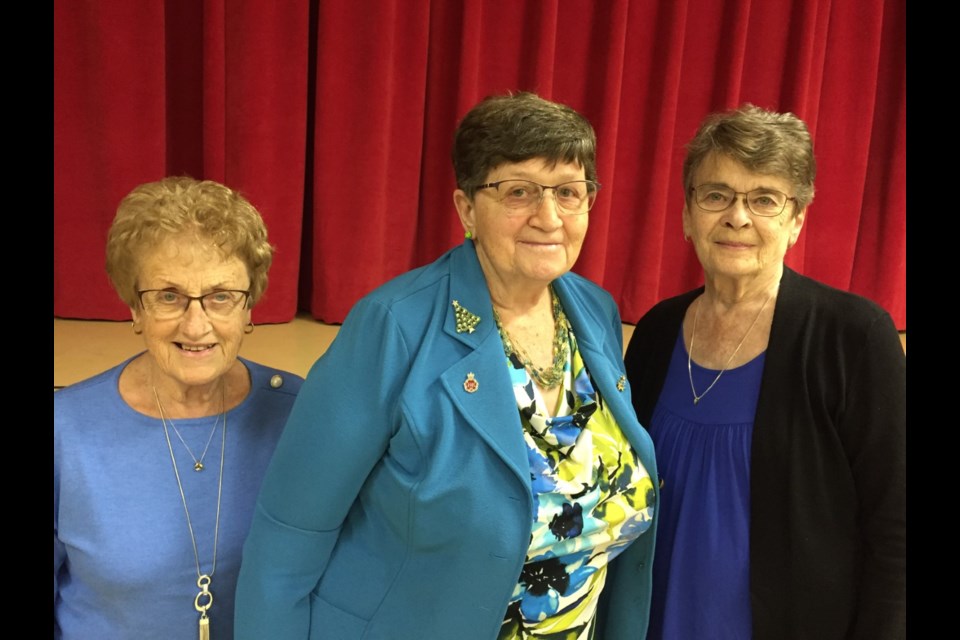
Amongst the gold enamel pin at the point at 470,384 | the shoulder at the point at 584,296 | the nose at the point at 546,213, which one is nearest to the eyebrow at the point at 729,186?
the shoulder at the point at 584,296

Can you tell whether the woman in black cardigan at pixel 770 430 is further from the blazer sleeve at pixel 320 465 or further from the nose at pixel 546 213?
the blazer sleeve at pixel 320 465

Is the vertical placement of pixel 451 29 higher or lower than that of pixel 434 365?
higher

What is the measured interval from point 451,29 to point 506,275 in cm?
253

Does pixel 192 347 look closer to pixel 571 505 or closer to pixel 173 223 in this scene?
pixel 173 223

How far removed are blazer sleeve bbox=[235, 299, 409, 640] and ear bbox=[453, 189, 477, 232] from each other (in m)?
0.25

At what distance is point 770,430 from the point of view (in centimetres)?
145

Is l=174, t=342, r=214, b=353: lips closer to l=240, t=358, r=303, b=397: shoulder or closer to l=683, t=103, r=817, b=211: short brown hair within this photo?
l=240, t=358, r=303, b=397: shoulder

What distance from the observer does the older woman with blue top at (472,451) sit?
1.21m

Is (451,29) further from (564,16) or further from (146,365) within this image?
(146,365)

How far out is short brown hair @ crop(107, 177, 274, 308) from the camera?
1399 millimetres

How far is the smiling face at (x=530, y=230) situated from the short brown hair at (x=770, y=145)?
0.38 m

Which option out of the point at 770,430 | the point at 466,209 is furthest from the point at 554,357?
the point at 770,430

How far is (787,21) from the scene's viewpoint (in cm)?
399

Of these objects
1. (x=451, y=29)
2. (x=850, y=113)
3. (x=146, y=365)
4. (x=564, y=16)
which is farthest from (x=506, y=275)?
(x=850, y=113)
